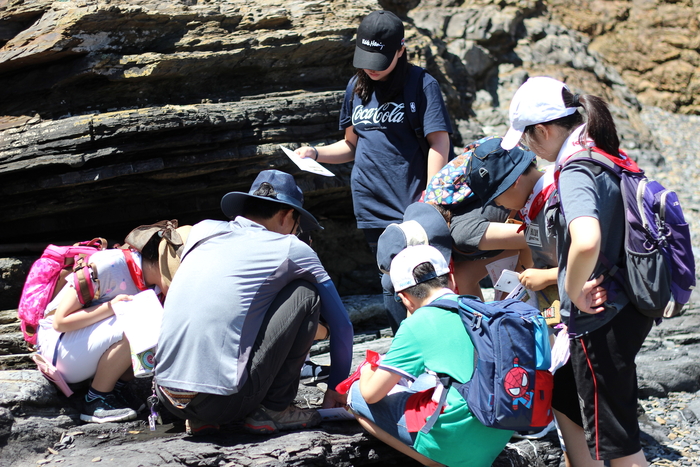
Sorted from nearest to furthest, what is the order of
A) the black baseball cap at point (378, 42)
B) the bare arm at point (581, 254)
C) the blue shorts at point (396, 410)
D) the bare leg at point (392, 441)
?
1. the bare arm at point (581, 254)
2. the blue shorts at point (396, 410)
3. the bare leg at point (392, 441)
4. the black baseball cap at point (378, 42)

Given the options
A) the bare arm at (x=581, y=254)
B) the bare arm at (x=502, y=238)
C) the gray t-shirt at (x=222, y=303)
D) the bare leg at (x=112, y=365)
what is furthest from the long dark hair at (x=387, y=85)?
the bare leg at (x=112, y=365)

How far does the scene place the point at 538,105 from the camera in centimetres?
281

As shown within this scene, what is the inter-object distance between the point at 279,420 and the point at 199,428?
1.30ft

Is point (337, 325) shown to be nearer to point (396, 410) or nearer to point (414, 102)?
point (396, 410)

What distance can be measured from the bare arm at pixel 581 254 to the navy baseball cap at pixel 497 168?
741 mm

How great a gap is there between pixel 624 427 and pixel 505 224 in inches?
45.7

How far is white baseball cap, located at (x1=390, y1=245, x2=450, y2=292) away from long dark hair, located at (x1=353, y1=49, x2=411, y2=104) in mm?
1467

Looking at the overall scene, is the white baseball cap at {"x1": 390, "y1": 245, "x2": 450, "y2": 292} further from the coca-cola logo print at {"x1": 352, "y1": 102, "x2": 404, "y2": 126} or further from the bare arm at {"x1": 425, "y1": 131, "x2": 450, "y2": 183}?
the coca-cola logo print at {"x1": 352, "y1": 102, "x2": 404, "y2": 126}

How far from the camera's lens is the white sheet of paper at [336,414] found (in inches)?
136

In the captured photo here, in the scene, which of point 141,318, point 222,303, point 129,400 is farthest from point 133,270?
point 222,303

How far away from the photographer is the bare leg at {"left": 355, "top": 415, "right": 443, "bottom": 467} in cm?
305

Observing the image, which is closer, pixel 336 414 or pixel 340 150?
pixel 336 414

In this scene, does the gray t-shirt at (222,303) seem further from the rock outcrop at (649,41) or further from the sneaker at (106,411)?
the rock outcrop at (649,41)

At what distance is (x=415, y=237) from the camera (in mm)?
3441
